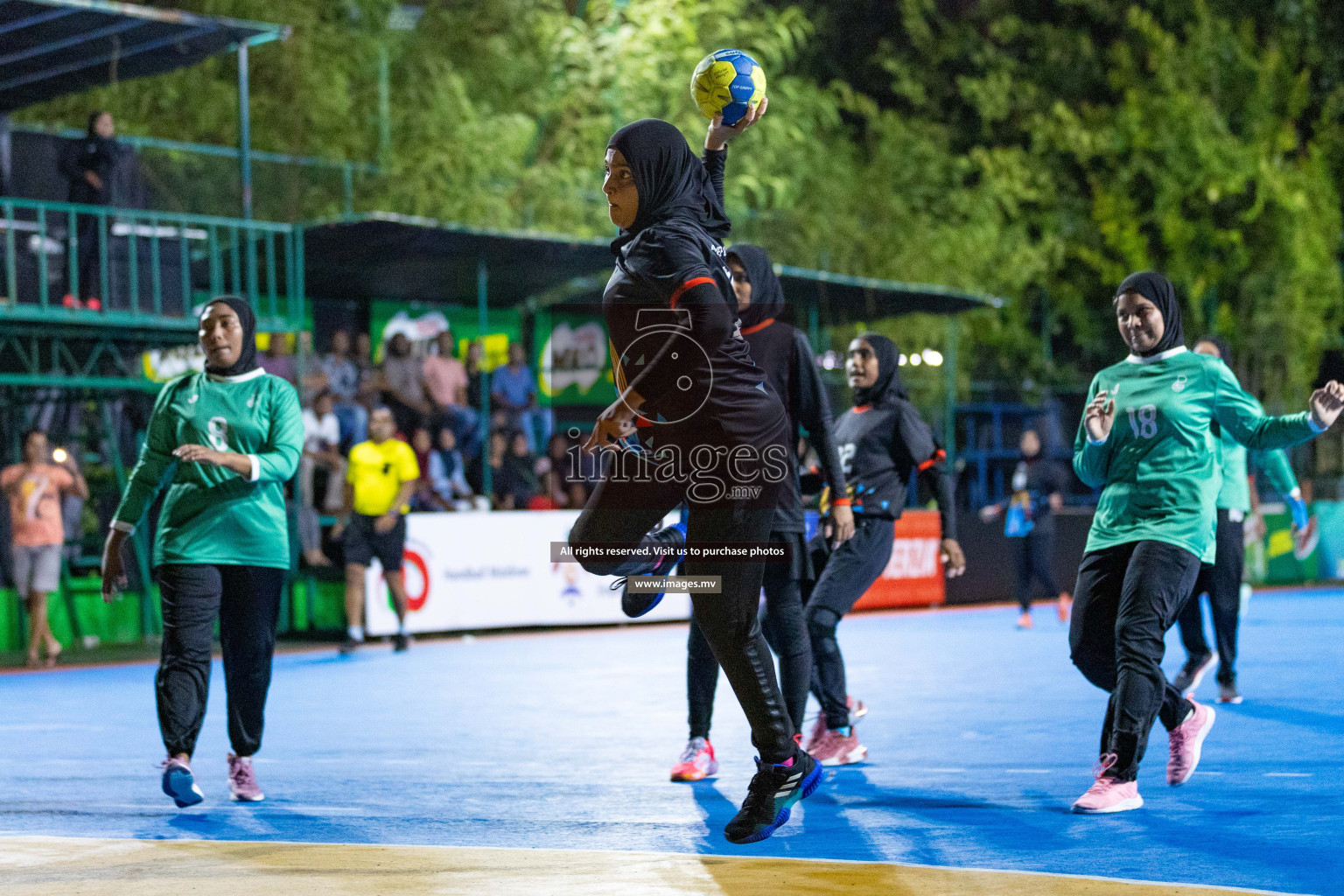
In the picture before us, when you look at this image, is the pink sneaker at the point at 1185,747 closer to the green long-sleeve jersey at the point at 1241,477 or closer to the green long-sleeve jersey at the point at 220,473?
the green long-sleeve jersey at the point at 1241,477

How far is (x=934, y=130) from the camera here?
3484cm

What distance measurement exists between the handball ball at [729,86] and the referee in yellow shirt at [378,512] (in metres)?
9.44

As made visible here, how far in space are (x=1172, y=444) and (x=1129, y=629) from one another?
2.56ft

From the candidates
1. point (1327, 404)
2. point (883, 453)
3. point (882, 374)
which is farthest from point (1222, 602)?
point (1327, 404)

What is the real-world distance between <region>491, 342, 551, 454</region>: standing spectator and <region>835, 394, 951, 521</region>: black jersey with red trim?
11.3 metres

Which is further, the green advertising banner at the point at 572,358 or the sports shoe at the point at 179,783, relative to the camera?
the green advertising banner at the point at 572,358

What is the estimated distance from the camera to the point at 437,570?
51.6 ft

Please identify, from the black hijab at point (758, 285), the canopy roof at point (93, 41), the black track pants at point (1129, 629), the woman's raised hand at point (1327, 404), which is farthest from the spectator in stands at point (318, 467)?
the woman's raised hand at point (1327, 404)

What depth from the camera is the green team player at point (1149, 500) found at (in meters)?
5.84

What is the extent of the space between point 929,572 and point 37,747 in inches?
565

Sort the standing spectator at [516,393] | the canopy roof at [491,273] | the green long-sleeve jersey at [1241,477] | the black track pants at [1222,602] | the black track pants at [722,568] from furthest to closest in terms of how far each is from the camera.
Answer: the standing spectator at [516,393] → the canopy roof at [491,273] → the green long-sleeve jersey at [1241,477] → the black track pants at [1222,602] → the black track pants at [722,568]

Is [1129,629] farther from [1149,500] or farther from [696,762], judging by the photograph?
[696,762]

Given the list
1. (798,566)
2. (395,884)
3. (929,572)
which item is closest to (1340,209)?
(929,572)

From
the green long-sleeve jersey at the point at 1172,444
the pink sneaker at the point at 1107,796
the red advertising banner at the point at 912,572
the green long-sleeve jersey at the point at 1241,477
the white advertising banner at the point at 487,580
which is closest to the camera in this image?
the pink sneaker at the point at 1107,796
